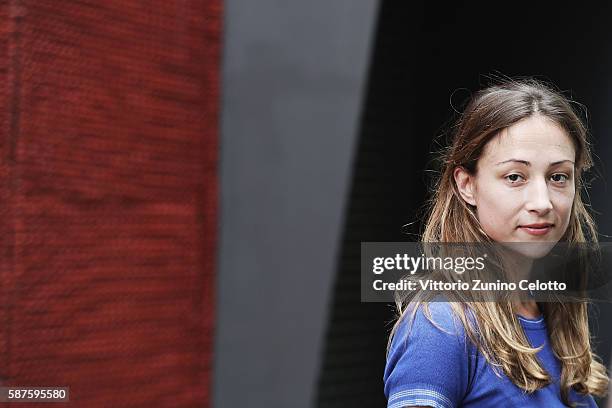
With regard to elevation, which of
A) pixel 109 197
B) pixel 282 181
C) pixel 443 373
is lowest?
pixel 443 373

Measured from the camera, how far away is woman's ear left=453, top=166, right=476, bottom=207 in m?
2.05

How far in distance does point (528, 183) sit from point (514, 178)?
41 millimetres

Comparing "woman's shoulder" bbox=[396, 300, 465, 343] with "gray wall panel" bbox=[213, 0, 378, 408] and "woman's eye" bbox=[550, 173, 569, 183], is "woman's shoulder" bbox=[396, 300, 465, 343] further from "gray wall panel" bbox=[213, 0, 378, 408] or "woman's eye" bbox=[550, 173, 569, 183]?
"gray wall panel" bbox=[213, 0, 378, 408]

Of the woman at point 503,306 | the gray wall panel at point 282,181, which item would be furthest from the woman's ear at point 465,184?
the gray wall panel at point 282,181

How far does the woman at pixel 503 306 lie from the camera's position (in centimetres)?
181

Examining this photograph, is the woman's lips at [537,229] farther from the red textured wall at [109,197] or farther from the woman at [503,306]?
the red textured wall at [109,197]

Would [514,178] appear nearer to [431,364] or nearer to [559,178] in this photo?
[559,178]

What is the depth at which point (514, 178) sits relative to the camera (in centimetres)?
194

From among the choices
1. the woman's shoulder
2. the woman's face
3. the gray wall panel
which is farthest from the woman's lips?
the gray wall panel

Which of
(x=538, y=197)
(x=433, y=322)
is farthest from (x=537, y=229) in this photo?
(x=433, y=322)

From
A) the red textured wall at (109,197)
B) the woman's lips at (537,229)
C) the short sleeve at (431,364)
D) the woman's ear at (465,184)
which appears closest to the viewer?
the short sleeve at (431,364)

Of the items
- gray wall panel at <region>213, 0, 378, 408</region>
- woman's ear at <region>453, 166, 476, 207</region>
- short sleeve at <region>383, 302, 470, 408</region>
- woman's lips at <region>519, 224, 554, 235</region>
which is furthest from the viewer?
gray wall panel at <region>213, 0, 378, 408</region>

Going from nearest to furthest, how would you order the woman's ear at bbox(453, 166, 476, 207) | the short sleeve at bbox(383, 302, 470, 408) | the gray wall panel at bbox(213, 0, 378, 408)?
the short sleeve at bbox(383, 302, 470, 408)
the woman's ear at bbox(453, 166, 476, 207)
the gray wall panel at bbox(213, 0, 378, 408)

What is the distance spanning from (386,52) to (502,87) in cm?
424
